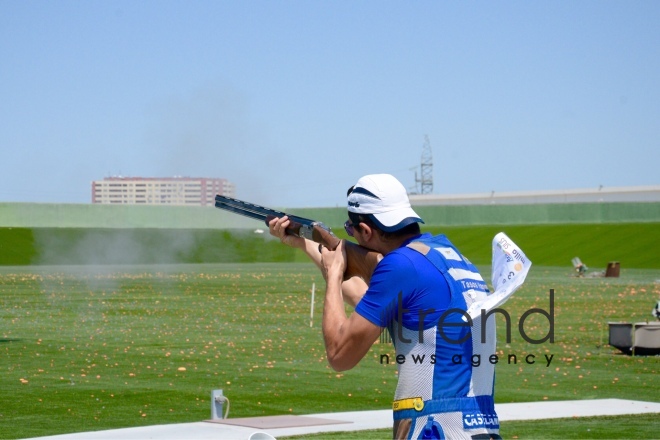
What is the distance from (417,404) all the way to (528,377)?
13.4 metres

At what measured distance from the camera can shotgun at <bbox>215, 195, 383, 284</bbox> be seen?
4.61m

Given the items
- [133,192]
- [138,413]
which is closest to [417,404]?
[138,413]

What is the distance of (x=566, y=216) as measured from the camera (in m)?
96.1

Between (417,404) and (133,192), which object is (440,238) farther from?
(133,192)

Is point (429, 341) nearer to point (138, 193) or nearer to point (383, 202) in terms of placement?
point (383, 202)

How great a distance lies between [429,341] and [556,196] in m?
106

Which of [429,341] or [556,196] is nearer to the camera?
[429,341]

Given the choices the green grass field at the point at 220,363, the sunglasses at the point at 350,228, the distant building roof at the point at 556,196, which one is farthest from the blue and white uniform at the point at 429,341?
the distant building roof at the point at 556,196

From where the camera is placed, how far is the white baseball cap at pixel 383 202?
171 inches

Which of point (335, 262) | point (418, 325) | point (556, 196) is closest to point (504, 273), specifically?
point (418, 325)

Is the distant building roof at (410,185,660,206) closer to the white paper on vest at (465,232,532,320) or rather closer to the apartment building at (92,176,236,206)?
the apartment building at (92,176,236,206)

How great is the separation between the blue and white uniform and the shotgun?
283 millimetres

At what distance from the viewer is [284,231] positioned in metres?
5.29

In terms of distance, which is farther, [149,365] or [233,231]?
[233,231]
